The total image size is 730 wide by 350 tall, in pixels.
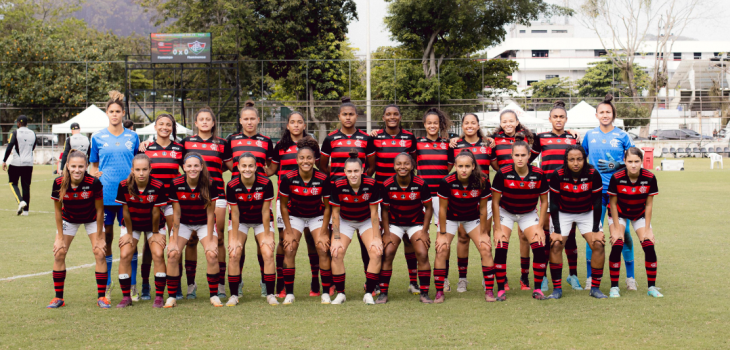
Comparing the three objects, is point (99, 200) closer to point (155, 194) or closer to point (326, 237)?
point (155, 194)

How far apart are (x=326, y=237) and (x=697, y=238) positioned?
6188 millimetres

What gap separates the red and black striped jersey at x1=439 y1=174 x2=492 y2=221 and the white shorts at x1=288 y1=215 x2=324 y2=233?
1215mm

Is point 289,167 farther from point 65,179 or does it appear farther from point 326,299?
point 65,179

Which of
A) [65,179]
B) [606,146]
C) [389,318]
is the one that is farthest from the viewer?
[606,146]

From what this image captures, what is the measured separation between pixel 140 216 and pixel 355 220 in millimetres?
2031

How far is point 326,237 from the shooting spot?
19.3 feet

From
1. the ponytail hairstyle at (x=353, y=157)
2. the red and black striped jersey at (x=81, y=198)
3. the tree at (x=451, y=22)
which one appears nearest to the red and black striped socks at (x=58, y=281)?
the red and black striped jersey at (x=81, y=198)

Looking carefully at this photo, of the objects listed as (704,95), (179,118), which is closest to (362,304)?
(179,118)

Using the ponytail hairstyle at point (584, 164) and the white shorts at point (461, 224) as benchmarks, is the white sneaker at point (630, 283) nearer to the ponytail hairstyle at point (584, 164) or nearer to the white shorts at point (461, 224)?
the ponytail hairstyle at point (584, 164)

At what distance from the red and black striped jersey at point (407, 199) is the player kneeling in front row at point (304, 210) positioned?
1.98 feet

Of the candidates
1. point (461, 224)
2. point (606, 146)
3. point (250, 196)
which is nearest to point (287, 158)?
point (250, 196)

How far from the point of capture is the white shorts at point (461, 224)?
6004 mm

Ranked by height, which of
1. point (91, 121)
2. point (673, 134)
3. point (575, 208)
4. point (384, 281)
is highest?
point (91, 121)

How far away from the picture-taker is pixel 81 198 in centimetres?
570
